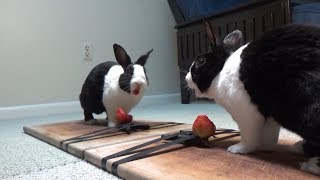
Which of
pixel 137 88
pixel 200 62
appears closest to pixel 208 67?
pixel 200 62

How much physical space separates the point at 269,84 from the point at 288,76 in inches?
1.5

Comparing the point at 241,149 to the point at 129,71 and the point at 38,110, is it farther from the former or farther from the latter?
the point at 38,110

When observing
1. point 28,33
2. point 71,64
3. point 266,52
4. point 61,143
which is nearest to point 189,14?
point 71,64

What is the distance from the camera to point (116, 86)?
1114mm

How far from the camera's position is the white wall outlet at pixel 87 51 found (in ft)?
7.20

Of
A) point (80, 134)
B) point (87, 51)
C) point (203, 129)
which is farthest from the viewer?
point (87, 51)

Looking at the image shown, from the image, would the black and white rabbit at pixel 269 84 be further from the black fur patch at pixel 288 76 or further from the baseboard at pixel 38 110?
the baseboard at pixel 38 110

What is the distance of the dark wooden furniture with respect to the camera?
1.62m

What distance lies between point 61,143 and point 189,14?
5.48 feet

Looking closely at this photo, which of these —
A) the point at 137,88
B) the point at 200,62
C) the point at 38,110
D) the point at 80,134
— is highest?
the point at 200,62

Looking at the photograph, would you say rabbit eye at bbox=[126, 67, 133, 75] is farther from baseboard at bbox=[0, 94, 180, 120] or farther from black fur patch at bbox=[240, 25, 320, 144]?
baseboard at bbox=[0, 94, 180, 120]

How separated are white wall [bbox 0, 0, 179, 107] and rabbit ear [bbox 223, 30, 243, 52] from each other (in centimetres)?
158

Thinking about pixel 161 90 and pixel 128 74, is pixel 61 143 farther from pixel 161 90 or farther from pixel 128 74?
pixel 161 90

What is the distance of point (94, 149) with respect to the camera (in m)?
0.78
